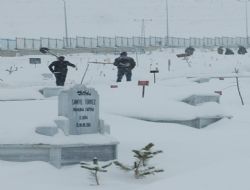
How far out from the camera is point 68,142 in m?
10.9

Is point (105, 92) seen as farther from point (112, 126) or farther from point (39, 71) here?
point (39, 71)

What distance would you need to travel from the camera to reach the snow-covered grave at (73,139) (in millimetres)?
10711

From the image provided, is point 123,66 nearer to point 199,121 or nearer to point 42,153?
point 199,121

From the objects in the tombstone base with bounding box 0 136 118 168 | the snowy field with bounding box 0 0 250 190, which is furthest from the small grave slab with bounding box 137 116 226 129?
the tombstone base with bounding box 0 136 118 168

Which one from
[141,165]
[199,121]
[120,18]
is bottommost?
[141,165]

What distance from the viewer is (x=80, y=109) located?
457 inches

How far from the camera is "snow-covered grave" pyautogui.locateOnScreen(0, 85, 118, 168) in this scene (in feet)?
35.1

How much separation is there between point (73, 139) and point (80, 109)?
70 centimetres

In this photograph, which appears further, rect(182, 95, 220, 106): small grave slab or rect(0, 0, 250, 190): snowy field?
rect(182, 95, 220, 106): small grave slab

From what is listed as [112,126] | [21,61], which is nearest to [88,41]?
[21,61]

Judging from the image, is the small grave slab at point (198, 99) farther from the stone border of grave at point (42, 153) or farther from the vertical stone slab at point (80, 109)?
the stone border of grave at point (42, 153)

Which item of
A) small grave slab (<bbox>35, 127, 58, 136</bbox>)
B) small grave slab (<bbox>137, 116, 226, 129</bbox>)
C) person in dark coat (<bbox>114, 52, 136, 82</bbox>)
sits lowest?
small grave slab (<bbox>137, 116, 226, 129</bbox>)

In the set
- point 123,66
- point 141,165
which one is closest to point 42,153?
point 141,165

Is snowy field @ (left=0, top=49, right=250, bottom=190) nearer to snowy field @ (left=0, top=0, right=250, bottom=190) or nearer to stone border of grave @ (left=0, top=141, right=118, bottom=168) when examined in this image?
snowy field @ (left=0, top=0, right=250, bottom=190)
